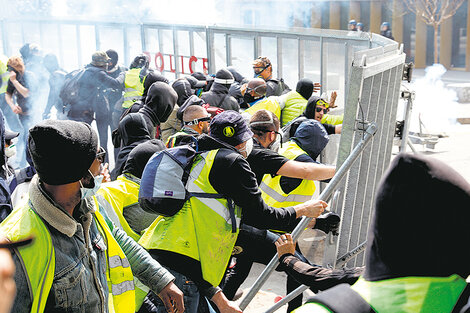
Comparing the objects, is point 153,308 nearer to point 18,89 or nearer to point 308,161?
point 308,161

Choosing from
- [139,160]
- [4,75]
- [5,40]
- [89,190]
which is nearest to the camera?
[89,190]

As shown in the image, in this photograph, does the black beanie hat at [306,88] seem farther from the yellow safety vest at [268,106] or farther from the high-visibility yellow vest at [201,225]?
the high-visibility yellow vest at [201,225]

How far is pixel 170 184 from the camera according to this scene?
305 cm

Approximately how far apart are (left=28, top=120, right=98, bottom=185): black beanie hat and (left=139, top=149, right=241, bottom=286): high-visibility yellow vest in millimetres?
925

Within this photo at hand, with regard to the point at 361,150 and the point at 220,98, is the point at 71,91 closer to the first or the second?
the point at 220,98

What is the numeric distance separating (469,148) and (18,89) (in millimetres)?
6947

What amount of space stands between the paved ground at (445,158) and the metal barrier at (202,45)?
2115mm

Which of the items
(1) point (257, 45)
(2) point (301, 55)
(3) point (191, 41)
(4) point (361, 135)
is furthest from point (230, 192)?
(3) point (191, 41)

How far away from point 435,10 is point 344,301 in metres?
21.2

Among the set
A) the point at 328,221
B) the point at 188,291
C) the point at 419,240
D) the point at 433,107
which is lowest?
the point at 433,107

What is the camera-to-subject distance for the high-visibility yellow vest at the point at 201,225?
3.04 meters

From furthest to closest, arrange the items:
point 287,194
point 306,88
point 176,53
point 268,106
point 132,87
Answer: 1. point 176,53
2. point 132,87
3. point 306,88
4. point 268,106
5. point 287,194

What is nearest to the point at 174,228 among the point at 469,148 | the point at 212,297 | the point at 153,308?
the point at 212,297

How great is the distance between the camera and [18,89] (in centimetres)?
823
